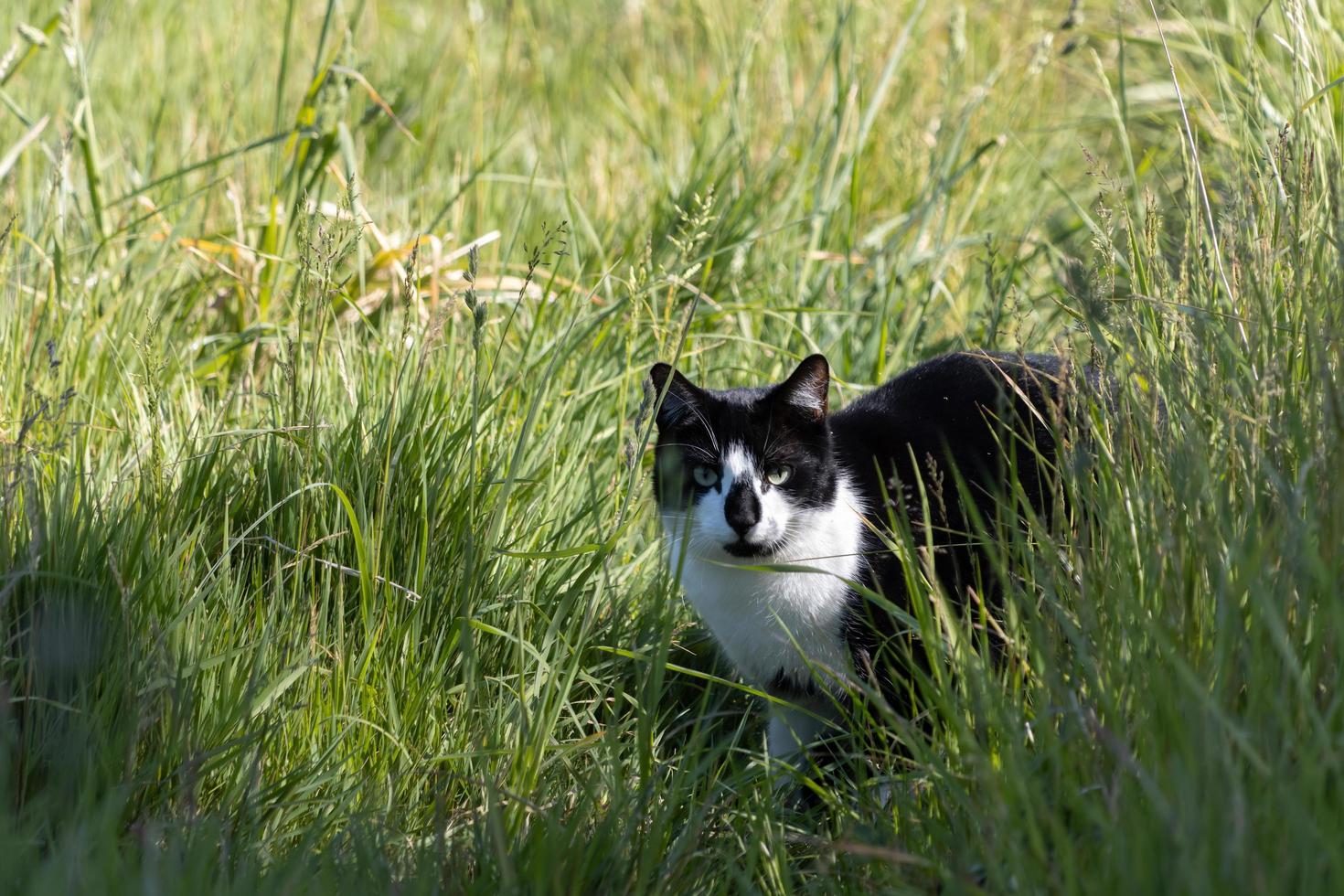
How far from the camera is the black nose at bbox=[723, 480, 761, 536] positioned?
2.25 meters

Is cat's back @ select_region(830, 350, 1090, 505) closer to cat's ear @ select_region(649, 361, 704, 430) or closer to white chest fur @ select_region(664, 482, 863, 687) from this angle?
white chest fur @ select_region(664, 482, 863, 687)

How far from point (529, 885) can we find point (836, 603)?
0.91 m

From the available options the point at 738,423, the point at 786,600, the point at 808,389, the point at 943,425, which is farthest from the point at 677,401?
the point at 943,425

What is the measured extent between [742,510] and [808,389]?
0.94 feet

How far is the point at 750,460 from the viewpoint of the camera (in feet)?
7.74

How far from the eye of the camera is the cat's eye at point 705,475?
239cm

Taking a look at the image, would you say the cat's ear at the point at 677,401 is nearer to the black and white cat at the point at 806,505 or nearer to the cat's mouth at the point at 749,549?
the black and white cat at the point at 806,505

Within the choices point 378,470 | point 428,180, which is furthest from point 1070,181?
point 378,470

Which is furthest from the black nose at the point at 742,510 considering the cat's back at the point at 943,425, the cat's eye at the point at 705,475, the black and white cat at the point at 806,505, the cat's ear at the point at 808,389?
the cat's back at the point at 943,425

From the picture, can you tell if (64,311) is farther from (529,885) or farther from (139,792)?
(529,885)

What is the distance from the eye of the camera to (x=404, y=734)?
1918 millimetres

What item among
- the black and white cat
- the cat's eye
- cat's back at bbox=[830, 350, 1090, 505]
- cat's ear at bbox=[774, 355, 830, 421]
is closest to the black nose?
the black and white cat

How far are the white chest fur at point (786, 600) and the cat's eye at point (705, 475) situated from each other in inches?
3.3

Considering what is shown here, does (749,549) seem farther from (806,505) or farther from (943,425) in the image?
(943,425)
